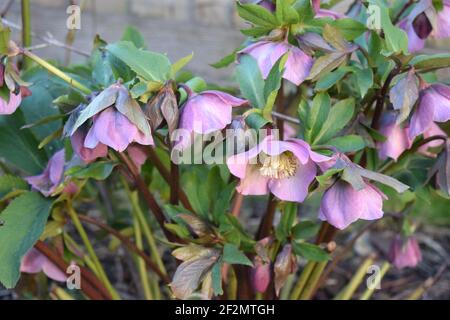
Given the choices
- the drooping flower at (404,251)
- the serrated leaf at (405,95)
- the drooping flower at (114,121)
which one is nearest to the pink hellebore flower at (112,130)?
the drooping flower at (114,121)

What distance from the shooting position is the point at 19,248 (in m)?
0.90

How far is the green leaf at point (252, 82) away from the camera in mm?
876

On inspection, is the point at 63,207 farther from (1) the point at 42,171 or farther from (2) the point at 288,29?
(2) the point at 288,29

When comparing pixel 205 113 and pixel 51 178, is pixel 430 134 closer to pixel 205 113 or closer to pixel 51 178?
pixel 205 113

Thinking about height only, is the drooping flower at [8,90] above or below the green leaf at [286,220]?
above

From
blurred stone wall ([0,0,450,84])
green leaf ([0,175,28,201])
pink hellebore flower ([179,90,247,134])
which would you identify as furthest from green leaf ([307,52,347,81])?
blurred stone wall ([0,0,450,84])

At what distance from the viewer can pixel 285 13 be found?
844mm

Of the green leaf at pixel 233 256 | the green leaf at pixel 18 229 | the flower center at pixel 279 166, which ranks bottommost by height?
the green leaf at pixel 233 256

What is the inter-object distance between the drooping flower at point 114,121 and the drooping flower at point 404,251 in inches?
23.0

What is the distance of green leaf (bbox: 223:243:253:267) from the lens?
872 millimetres

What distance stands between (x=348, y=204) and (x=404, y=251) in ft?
1.49

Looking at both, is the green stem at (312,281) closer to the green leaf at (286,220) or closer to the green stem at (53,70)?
the green leaf at (286,220)
